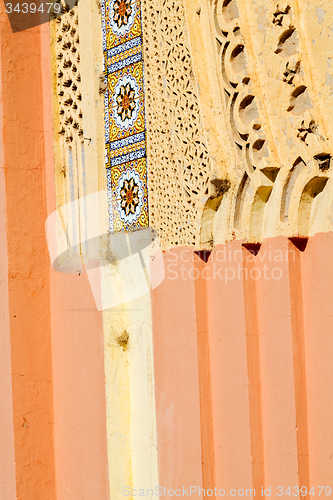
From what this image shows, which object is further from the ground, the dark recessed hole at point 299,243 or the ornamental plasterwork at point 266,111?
the ornamental plasterwork at point 266,111

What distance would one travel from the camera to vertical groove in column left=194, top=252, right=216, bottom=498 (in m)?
2.41

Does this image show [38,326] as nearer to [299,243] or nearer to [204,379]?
[204,379]

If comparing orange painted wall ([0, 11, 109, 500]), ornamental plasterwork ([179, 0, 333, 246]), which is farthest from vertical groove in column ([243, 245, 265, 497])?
orange painted wall ([0, 11, 109, 500])

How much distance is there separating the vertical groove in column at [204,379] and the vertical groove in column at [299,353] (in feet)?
1.48

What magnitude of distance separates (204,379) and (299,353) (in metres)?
0.49

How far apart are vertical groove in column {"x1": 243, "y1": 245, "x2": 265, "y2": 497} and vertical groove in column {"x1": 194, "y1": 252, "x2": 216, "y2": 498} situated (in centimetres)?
24

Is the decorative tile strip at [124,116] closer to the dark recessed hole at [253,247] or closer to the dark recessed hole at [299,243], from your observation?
the dark recessed hole at [253,247]

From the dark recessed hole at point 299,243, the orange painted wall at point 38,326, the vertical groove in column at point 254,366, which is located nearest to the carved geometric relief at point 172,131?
the vertical groove in column at point 254,366

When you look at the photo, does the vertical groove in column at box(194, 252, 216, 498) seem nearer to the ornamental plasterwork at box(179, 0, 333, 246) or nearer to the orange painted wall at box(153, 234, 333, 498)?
the orange painted wall at box(153, 234, 333, 498)

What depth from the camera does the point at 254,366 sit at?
226cm

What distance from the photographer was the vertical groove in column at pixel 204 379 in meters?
2.41

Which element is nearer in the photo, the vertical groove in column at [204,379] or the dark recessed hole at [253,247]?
the dark recessed hole at [253,247]

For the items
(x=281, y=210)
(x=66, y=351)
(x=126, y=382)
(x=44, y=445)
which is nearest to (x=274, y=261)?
(x=281, y=210)

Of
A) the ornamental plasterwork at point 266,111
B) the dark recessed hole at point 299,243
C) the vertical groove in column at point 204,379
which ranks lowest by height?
the vertical groove in column at point 204,379
